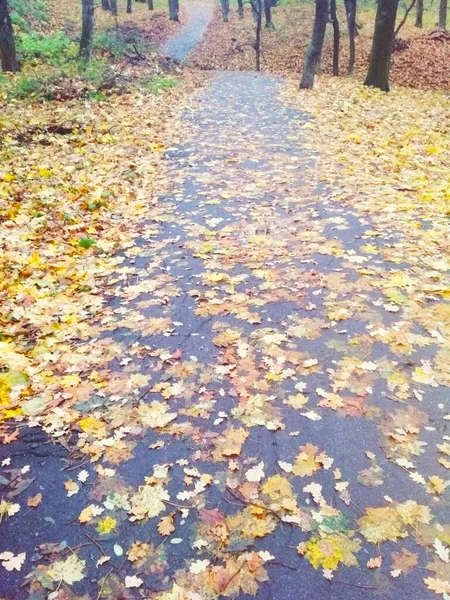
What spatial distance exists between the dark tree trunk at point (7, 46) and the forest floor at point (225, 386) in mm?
8550

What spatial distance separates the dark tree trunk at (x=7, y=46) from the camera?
46.8 feet

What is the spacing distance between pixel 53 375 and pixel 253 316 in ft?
6.16

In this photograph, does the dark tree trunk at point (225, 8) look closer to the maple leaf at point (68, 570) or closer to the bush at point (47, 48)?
the bush at point (47, 48)

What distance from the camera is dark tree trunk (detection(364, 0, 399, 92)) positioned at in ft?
48.2

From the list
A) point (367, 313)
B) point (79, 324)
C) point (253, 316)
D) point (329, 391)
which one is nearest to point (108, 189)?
point (79, 324)

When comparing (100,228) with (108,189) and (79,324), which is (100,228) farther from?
(79,324)

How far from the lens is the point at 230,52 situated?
2766cm

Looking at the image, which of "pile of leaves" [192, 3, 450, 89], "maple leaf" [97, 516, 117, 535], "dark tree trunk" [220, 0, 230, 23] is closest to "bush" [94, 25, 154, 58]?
"pile of leaves" [192, 3, 450, 89]

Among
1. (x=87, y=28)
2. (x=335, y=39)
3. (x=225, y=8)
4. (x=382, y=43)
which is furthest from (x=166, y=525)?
(x=225, y=8)

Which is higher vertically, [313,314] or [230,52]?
[230,52]

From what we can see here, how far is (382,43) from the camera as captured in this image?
1516 cm

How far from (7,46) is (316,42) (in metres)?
9.42

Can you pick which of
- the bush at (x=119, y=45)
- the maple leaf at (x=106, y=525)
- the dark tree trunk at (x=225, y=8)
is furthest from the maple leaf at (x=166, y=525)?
the dark tree trunk at (x=225, y=8)

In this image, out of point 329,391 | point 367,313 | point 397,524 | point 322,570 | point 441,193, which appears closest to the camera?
point 322,570
